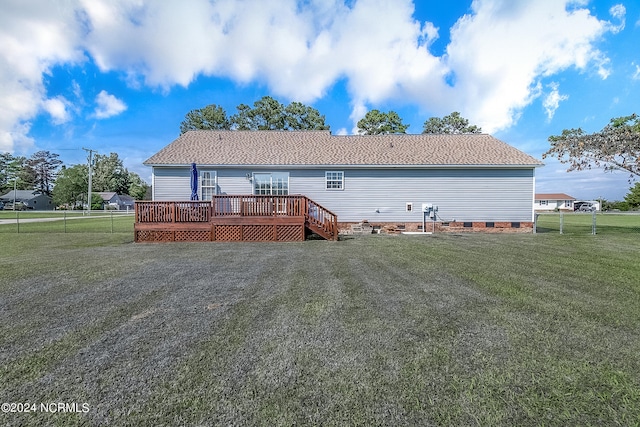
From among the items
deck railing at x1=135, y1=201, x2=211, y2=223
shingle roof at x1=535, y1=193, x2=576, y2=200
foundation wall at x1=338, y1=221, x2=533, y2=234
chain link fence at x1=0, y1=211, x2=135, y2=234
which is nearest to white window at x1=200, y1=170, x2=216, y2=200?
deck railing at x1=135, y1=201, x2=211, y2=223

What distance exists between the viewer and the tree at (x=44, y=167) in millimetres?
71688

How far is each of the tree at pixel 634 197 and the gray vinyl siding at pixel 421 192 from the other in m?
35.4

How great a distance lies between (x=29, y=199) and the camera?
58188 millimetres

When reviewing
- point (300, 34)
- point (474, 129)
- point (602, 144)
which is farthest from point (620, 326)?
point (474, 129)

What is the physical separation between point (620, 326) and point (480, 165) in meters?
11.3

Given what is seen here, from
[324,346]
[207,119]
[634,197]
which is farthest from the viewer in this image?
[634,197]

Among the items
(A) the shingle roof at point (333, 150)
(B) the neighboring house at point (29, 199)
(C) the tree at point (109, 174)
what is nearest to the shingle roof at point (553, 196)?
(A) the shingle roof at point (333, 150)

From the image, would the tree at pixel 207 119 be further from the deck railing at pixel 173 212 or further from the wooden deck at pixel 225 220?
the wooden deck at pixel 225 220

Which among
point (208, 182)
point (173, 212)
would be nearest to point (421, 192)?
point (208, 182)

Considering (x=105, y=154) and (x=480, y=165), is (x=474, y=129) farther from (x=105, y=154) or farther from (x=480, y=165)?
(x=105, y=154)

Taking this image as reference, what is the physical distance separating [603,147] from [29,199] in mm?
84650

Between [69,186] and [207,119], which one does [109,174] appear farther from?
[207,119]

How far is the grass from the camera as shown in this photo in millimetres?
1857

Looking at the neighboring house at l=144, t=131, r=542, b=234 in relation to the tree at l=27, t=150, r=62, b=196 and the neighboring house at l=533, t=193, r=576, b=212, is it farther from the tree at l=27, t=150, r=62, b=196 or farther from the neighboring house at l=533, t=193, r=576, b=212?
the tree at l=27, t=150, r=62, b=196
